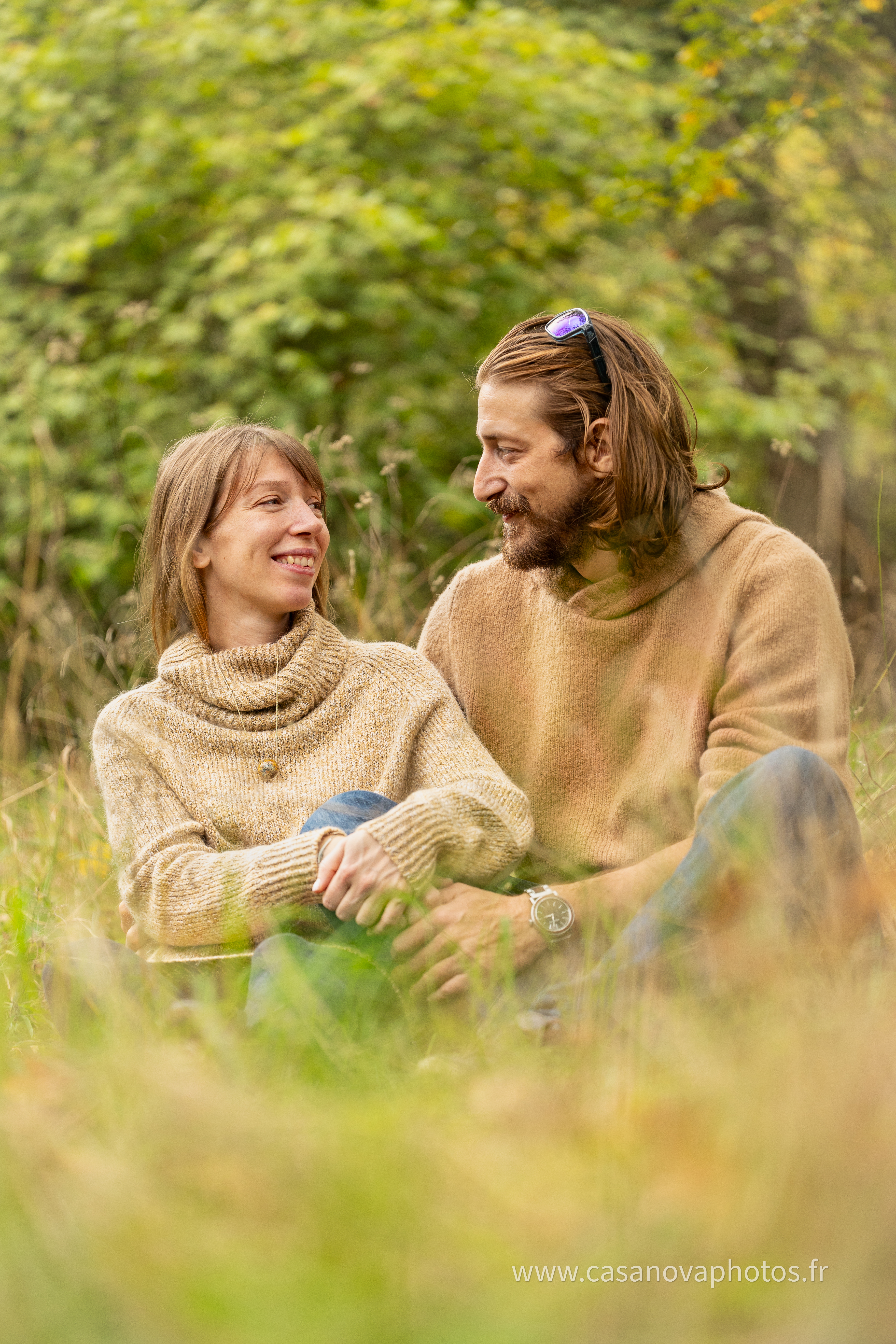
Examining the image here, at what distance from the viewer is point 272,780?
8.10 ft

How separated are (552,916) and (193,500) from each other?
1066 mm

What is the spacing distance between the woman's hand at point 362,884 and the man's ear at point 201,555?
2.40 feet

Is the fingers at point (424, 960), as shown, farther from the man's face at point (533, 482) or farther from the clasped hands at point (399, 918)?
the man's face at point (533, 482)

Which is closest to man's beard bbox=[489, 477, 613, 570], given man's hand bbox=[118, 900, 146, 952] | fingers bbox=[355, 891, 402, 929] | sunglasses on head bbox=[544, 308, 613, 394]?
sunglasses on head bbox=[544, 308, 613, 394]

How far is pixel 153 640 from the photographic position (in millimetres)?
2756

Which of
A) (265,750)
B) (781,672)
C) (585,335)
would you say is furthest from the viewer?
(585,335)

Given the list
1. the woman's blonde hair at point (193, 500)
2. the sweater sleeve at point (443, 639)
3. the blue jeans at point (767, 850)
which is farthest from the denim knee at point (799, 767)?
the woman's blonde hair at point (193, 500)

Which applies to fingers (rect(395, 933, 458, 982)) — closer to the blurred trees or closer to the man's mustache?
the man's mustache

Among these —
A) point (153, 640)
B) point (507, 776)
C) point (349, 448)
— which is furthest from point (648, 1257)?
point (349, 448)

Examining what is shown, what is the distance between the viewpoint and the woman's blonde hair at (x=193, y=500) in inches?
101

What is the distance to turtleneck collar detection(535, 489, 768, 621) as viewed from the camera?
2.48 metres

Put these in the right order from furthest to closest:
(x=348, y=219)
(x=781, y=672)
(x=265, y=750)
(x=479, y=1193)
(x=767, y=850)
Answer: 1. (x=348, y=219)
2. (x=265, y=750)
3. (x=781, y=672)
4. (x=767, y=850)
5. (x=479, y=1193)

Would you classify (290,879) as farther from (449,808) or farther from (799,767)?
(799,767)

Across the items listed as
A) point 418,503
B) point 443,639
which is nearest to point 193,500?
point 443,639
